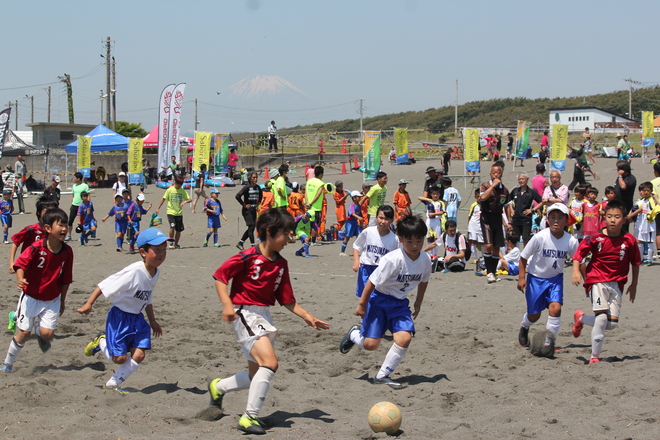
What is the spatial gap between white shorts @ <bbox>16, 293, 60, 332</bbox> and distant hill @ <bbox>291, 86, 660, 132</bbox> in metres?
76.2

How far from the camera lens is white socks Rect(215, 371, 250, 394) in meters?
4.98

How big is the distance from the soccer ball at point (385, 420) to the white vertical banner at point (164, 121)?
25623 mm

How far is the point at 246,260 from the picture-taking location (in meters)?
4.97

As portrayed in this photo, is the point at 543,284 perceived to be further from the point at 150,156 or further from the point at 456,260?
the point at 150,156

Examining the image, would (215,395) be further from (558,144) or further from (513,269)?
(558,144)

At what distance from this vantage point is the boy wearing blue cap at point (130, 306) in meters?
5.55

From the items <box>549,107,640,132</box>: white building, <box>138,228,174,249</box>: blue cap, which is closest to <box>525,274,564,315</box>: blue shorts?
<box>138,228,174,249</box>: blue cap

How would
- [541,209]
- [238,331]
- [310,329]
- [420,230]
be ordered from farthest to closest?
[541,209] < [310,329] < [420,230] < [238,331]

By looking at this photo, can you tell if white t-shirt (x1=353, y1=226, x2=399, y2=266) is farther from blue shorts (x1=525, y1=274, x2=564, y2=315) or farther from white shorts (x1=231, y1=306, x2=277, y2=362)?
white shorts (x1=231, y1=306, x2=277, y2=362)

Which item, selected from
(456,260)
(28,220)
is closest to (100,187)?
(28,220)

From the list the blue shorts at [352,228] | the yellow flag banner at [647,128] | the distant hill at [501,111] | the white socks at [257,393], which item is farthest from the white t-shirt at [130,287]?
the distant hill at [501,111]

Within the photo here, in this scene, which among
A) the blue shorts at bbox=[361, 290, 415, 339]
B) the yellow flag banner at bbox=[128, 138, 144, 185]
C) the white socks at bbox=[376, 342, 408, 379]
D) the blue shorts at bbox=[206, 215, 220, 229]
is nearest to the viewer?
the white socks at bbox=[376, 342, 408, 379]

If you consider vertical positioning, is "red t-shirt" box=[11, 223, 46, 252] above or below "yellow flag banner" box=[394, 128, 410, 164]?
below

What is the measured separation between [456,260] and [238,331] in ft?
26.7
